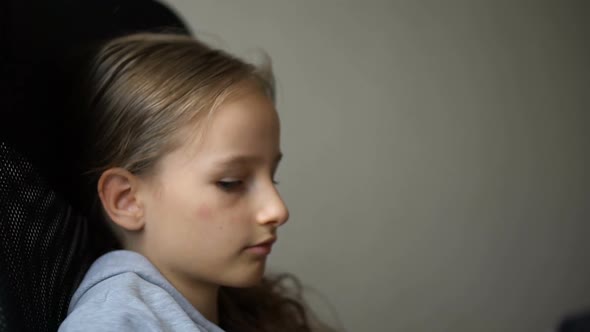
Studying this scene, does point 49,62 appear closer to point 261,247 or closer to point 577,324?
point 261,247

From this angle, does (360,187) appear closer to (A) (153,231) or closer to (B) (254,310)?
(B) (254,310)

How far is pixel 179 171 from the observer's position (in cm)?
56

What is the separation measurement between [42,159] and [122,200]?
10 centimetres

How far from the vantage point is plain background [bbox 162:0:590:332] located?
1.24 m

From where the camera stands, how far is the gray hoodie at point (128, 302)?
1.49 ft

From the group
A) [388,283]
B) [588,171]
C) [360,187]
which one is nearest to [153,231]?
[360,187]

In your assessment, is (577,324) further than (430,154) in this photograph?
No

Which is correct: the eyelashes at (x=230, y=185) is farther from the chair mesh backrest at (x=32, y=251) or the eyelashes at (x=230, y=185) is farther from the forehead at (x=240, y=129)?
the chair mesh backrest at (x=32, y=251)

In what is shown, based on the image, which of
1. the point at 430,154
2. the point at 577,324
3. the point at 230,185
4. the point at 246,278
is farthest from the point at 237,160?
the point at 430,154

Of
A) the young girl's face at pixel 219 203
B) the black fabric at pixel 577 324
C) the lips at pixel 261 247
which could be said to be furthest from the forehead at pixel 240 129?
the black fabric at pixel 577 324

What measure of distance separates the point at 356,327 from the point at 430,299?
0.24 m

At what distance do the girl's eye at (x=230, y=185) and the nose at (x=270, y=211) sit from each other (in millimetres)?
30

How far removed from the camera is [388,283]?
1.39 m

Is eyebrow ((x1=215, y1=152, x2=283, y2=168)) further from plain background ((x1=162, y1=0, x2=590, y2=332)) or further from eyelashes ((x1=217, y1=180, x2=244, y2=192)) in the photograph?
plain background ((x1=162, y1=0, x2=590, y2=332))
